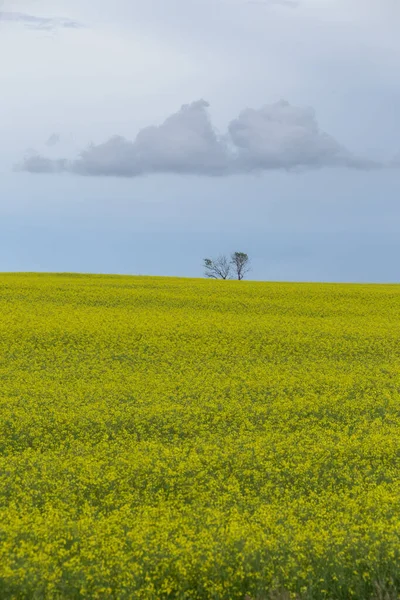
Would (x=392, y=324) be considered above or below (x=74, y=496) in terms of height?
above

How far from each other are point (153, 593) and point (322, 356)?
1380 cm

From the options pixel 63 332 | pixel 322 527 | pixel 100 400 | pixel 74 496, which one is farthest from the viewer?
pixel 63 332

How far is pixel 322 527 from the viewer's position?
838 cm

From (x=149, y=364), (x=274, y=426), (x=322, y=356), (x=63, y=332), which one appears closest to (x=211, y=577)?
(x=274, y=426)

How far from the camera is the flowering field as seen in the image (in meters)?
7.30

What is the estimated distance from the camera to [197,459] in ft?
35.6

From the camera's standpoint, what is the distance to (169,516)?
28.5ft

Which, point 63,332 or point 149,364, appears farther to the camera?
point 63,332

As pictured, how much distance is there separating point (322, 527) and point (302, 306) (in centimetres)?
2162

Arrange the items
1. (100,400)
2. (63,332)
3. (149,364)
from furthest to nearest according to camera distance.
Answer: (63,332) → (149,364) → (100,400)

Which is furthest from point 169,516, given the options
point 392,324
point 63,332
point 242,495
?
point 392,324

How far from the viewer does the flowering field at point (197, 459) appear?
288 inches

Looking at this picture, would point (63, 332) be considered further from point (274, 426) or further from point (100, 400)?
point (274, 426)

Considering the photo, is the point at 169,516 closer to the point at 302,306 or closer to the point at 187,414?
the point at 187,414
